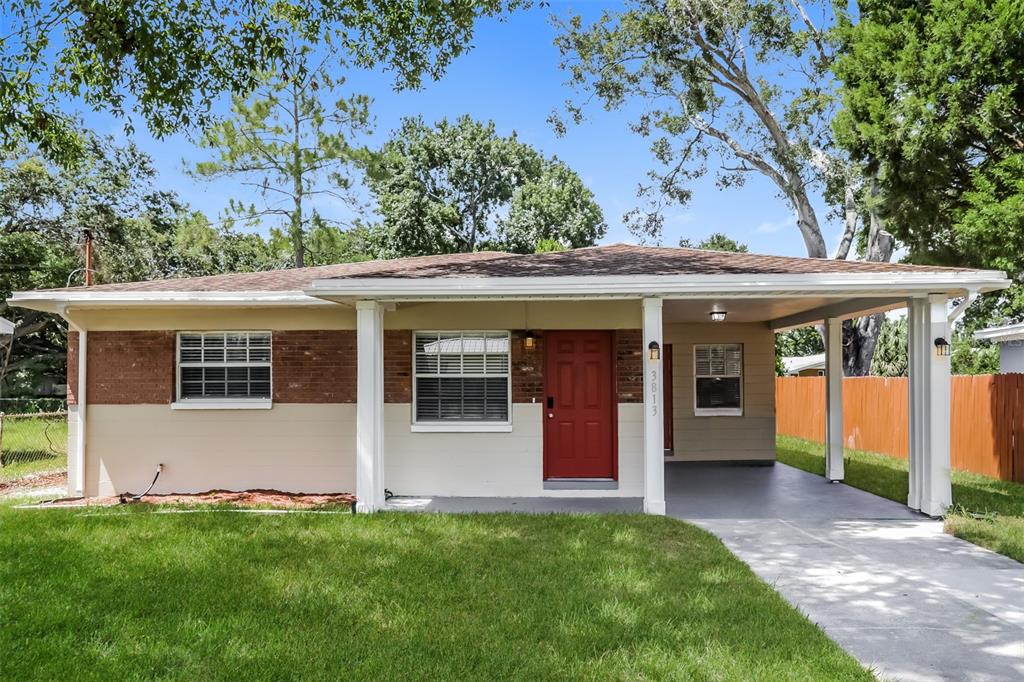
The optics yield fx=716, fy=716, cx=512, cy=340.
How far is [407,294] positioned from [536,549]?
3.28 metres

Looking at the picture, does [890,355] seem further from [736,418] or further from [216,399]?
[216,399]

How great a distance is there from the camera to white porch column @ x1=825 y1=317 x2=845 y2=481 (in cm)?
1169

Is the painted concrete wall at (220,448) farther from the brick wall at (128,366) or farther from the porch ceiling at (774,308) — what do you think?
the porch ceiling at (774,308)

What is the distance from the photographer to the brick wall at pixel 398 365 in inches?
390

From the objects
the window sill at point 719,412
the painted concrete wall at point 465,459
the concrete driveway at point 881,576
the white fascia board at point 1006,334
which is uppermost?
the white fascia board at point 1006,334

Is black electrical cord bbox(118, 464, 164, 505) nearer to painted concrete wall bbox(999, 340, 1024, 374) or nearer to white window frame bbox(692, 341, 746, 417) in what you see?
white window frame bbox(692, 341, 746, 417)

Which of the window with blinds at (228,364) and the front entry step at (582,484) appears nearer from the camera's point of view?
the front entry step at (582,484)

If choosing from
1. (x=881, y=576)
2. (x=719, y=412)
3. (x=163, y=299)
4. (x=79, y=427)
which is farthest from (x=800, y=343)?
(x=79, y=427)

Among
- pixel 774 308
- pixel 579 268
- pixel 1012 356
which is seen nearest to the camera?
pixel 579 268

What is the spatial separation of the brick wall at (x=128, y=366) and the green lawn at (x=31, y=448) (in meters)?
4.12

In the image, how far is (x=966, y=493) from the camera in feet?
33.0

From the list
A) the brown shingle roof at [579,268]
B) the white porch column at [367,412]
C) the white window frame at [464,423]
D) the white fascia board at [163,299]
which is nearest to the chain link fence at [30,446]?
the white fascia board at [163,299]

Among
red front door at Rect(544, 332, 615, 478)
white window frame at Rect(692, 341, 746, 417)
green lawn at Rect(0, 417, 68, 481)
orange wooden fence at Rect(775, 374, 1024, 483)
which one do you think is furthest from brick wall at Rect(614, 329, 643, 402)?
green lawn at Rect(0, 417, 68, 481)

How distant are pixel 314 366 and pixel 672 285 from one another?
5017 millimetres
